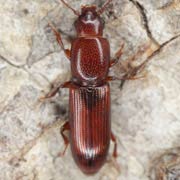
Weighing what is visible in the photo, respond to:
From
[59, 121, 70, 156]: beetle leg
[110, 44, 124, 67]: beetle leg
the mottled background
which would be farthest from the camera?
[59, 121, 70, 156]: beetle leg

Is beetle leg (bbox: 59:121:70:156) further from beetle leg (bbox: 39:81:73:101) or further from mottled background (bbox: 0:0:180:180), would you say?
beetle leg (bbox: 39:81:73:101)

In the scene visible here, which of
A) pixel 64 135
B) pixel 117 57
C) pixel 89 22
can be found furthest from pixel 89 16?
pixel 64 135

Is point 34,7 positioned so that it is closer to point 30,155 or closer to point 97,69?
point 97,69

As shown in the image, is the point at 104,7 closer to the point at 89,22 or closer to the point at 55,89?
the point at 89,22

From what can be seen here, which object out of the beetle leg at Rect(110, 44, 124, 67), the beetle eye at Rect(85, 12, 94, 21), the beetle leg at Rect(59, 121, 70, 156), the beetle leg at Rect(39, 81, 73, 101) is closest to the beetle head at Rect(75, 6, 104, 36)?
the beetle eye at Rect(85, 12, 94, 21)

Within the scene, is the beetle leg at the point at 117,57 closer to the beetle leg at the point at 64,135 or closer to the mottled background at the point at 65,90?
the mottled background at the point at 65,90

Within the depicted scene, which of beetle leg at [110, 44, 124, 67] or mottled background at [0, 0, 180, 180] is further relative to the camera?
beetle leg at [110, 44, 124, 67]
